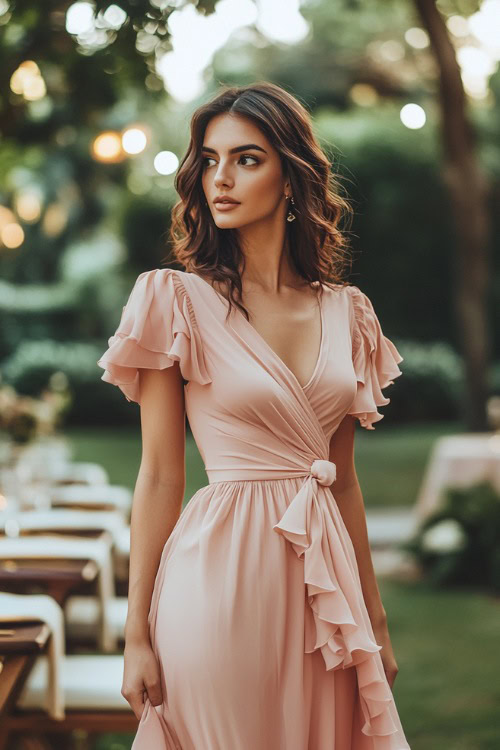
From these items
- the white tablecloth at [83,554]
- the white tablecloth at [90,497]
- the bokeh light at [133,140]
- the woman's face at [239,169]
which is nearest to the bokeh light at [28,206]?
the bokeh light at [133,140]

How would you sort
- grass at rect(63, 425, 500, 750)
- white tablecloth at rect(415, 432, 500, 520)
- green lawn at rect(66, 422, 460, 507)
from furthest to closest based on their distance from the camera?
1. green lawn at rect(66, 422, 460, 507)
2. white tablecloth at rect(415, 432, 500, 520)
3. grass at rect(63, 425, 500, 750)

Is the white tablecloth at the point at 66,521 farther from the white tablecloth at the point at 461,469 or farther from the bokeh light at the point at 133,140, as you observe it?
the bokeh light at the point at 133,140

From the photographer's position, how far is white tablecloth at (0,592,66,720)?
2871 mm

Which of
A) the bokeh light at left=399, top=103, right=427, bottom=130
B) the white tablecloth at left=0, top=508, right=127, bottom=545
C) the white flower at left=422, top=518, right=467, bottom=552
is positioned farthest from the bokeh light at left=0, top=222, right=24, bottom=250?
the white tablecloth at left=0, top=508, right=127, bottom=545

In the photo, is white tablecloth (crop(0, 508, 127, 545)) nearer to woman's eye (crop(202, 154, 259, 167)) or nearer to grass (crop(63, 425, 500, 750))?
grass (crop(63, 425, 500, 750))

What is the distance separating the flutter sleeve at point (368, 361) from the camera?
212cm

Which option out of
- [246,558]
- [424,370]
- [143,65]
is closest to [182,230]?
[246,558]

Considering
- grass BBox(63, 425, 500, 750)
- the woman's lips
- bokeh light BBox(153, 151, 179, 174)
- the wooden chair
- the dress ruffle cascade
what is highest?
bokeh light BBox(153, 151, 179, 174)

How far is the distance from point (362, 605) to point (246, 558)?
0.27 metres

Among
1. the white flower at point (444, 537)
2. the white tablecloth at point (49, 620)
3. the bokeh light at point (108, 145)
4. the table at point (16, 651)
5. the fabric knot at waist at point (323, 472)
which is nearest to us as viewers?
the fabric knot at waist at point (323, 472)

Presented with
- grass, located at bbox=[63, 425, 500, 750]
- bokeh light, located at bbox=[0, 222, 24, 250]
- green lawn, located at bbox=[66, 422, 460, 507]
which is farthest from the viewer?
bokeh light, located at bbox=[0, 222, 24, 250]

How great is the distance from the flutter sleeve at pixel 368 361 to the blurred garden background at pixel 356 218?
318mm

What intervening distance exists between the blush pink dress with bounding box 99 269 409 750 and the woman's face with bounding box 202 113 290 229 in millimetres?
153

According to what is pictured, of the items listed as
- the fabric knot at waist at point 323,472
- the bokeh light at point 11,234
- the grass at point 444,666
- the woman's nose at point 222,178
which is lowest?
the grass at point 444,666
